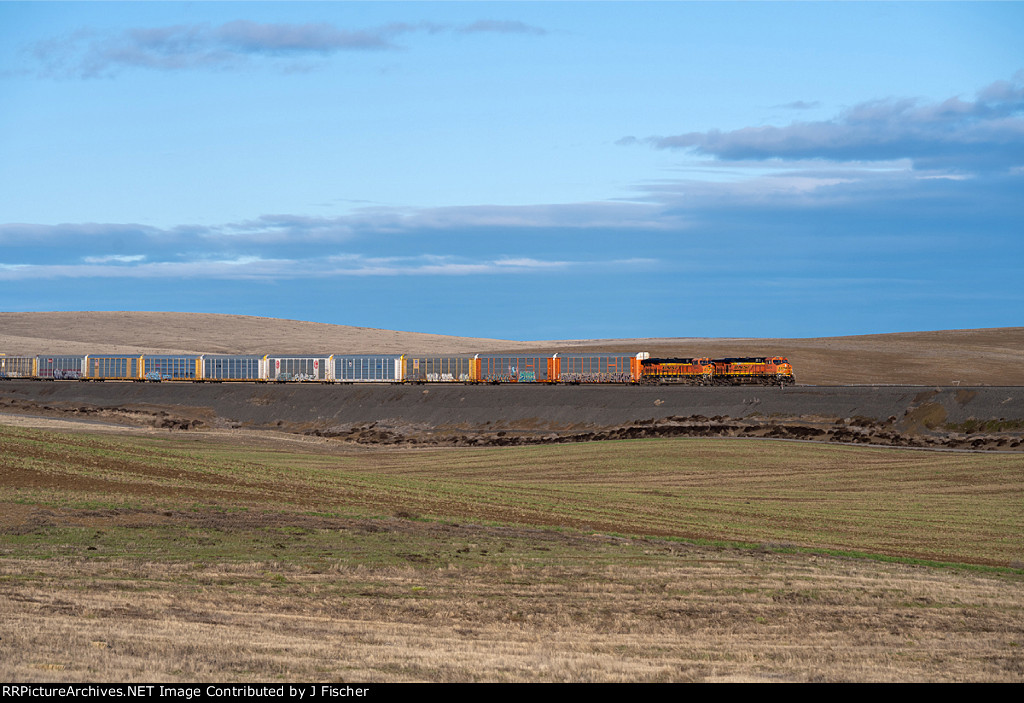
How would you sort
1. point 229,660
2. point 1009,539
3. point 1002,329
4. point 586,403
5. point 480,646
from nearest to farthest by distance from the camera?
point 229,660, point 480,646, point 1009,539, point 586,403, point 1002,329

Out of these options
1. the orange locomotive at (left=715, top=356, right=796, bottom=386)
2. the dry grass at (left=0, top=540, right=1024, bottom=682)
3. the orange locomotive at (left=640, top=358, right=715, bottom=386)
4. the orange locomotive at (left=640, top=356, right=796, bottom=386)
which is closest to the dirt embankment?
the orange locomotive at (left=640, top=358, right=715, bottom=386)

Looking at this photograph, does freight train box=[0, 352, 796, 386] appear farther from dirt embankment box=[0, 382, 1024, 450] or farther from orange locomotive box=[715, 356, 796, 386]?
dirt embankment box=[0, 382, 1024, 450]

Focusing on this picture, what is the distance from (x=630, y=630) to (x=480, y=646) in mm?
3511

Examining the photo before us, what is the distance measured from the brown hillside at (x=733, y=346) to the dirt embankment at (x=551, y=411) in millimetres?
26816

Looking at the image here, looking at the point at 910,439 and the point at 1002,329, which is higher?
the point at 1002,329

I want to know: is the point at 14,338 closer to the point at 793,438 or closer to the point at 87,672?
the point at 793,438

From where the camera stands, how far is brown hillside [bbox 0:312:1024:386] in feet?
351

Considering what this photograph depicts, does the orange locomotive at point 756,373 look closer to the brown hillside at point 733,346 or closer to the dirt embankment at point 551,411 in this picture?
the dirt embankment at point 551,411

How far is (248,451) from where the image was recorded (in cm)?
5909

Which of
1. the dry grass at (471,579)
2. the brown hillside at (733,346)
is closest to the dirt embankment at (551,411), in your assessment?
the dry grass at (471,579)

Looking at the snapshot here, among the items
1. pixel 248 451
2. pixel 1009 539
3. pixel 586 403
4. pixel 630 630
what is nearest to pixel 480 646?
pixel 630 630

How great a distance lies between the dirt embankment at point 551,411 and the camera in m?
64.2

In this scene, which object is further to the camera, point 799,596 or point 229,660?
point 799,596

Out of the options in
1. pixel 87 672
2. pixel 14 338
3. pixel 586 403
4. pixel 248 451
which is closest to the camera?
pixel 87 672
